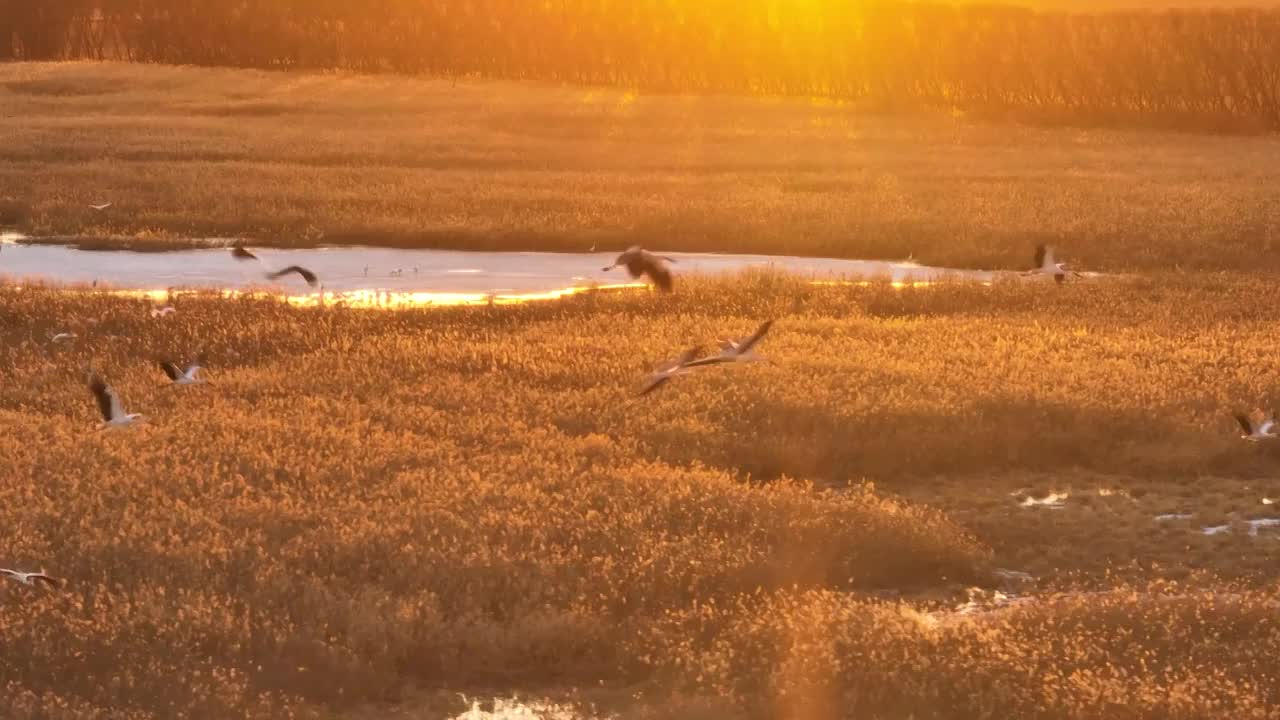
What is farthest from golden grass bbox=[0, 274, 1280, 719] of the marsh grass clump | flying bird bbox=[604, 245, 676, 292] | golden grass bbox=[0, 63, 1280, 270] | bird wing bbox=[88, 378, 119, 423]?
golden grass bbox=[0, 63, 1280, 270]

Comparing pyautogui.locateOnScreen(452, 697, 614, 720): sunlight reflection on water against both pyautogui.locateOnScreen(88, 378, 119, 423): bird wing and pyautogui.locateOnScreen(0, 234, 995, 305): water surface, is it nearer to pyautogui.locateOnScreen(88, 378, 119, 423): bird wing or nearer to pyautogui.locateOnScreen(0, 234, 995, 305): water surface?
pyautogui.locateOnScreen(88, 378, 119, 423): bird wing

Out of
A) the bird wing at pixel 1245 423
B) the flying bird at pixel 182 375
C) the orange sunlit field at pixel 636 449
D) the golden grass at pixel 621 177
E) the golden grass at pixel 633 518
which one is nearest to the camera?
the golden grass at pixel 633 518

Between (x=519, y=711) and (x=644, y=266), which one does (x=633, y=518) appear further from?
(x=519, y=711)

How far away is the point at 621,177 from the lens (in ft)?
122

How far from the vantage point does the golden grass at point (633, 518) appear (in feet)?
31.5

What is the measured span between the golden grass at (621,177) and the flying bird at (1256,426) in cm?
1153

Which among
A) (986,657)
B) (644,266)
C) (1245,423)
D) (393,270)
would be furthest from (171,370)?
(393,270)

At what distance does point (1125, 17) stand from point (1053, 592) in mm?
46092

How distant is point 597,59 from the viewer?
65.7 meters

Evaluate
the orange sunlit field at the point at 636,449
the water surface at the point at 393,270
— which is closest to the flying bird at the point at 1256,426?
the orange sunlit field at the point at 636,449

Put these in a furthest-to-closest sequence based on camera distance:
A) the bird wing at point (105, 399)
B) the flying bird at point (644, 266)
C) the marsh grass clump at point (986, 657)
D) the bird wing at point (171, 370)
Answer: the bird wing at point (171, 370) < the bird wing at point (105, 399) < the flying bird at point (644, 266) < the marsh grass clump at point (986, 657)

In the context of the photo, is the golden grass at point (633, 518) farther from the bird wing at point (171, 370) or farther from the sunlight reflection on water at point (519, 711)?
the bird wing at point (171, 370)

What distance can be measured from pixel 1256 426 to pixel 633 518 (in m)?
6.65

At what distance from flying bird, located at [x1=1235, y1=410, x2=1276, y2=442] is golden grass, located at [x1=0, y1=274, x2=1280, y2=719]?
241mm
